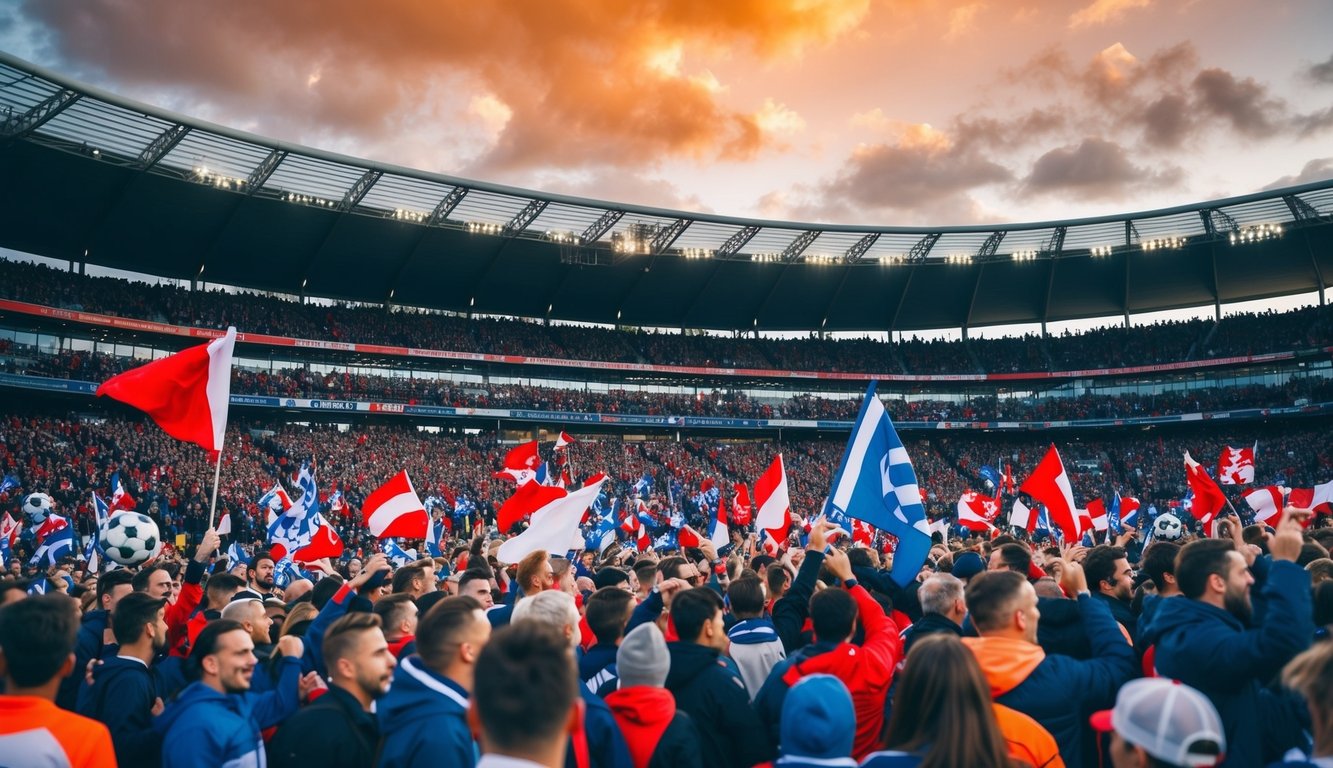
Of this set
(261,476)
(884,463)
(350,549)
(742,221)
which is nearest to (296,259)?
(261,476)

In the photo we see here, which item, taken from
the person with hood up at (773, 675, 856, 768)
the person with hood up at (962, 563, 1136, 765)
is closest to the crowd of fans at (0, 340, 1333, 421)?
the person with hood up at (962, 563, 1136, 765)

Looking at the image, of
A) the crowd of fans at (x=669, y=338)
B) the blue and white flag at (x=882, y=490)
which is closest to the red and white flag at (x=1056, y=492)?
the blue and white flag at (x=882, y=490)

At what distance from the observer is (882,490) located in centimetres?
810

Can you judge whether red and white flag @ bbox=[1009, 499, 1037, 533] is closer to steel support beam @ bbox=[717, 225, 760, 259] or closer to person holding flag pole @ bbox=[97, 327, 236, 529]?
person holding flag pole @ bbox=[97, 327, 236, 529]

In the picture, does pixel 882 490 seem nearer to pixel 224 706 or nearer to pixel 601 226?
pixel 224 706

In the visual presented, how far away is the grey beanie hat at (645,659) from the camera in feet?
13.6

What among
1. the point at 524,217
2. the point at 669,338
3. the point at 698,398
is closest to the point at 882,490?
the point at 524,217

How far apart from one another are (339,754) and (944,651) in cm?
246

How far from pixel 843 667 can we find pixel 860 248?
45198 millimetres

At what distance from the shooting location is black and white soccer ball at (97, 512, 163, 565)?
946 centimetres

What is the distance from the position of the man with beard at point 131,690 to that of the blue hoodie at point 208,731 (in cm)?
27

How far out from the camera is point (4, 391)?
35.6m

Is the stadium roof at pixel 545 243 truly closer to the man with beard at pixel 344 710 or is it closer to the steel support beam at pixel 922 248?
the steel support beam at pixel 922 248

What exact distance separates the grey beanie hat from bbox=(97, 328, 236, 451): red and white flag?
23.5 ft
